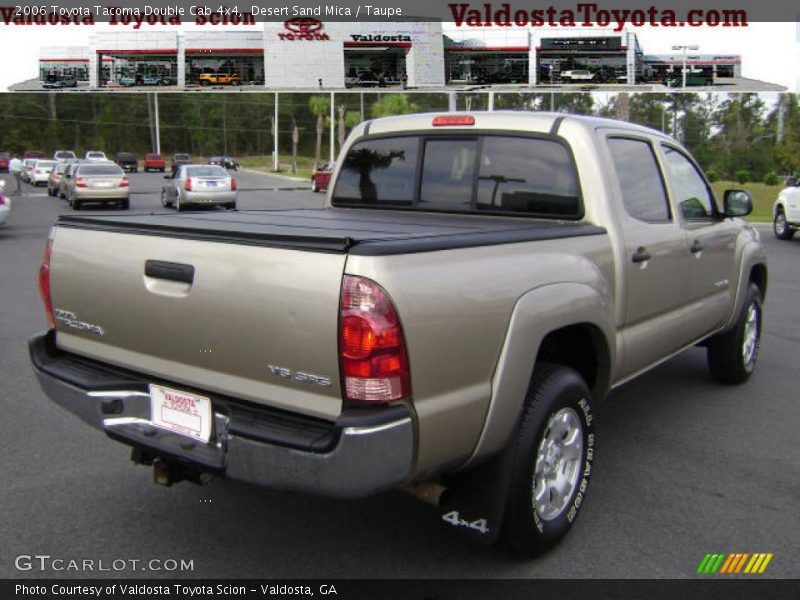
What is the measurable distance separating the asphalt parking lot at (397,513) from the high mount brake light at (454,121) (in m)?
2.10

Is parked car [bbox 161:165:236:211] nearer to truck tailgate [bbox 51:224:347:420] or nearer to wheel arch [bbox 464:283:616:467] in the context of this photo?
truck tailgate [bbox 51:224:347:420]

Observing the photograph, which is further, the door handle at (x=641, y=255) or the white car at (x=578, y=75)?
the white car at (x=578, y=75)

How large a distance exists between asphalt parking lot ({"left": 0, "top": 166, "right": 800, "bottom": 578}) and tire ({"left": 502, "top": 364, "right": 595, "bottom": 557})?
0.50ft

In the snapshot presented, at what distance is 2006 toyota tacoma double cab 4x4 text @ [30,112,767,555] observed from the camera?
256cm

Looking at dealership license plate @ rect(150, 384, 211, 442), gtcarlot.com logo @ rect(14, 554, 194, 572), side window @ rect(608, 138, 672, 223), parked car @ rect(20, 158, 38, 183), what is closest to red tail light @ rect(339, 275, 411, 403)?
dealership license plate @ rect(150, 384, 211, 442)

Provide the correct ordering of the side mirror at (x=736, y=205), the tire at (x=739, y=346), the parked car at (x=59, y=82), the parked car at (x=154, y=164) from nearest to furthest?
1. the side mirror at (x=736, y=205)
2. the tire at (x=739, y=346)
3. the parked car at (x=59, y=82)
4. the parked car at (x=154, y=164)

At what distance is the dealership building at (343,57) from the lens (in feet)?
182

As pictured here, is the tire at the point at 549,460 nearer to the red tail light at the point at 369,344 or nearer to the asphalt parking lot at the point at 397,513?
the asphalt parking lot at the point at 397,513

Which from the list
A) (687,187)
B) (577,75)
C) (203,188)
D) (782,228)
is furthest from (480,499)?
(577,75)

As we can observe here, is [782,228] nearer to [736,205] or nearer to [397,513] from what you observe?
[736,205]

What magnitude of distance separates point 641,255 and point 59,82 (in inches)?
2764

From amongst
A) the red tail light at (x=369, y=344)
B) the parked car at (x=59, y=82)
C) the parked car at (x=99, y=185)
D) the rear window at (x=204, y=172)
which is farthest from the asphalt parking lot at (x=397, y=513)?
the parked car at (x=59, y=82)

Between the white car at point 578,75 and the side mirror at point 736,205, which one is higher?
the white car at point 578,75

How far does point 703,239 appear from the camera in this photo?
16.1 ft
